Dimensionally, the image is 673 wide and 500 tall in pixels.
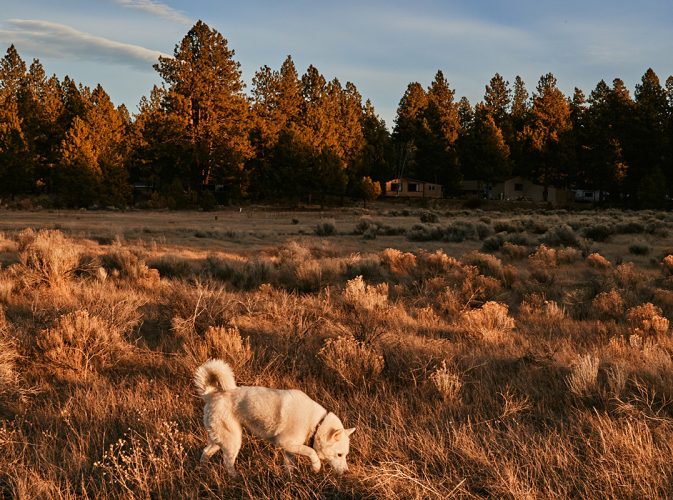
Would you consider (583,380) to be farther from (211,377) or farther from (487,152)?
(487,152)

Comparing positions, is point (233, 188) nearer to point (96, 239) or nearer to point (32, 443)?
point (96, 239)

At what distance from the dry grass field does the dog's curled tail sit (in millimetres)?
512

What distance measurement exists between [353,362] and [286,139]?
1847 inches

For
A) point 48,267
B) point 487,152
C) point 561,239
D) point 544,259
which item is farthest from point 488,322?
point 487,152

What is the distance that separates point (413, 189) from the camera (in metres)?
65.6

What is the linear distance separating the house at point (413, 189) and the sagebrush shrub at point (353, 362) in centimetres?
5897

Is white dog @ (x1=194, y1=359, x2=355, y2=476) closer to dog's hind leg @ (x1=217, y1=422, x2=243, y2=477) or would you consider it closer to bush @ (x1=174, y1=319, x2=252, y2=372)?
dog's hind leg @ (x1=217, y1=422, x2=243, y2=477)

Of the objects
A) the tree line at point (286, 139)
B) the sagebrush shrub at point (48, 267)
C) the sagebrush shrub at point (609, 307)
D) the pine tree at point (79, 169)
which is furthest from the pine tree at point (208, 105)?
the sagebrush shrub at point (609, 307)

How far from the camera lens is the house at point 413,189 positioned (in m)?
64.4

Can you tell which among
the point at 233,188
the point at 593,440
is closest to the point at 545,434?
the point at 593,440

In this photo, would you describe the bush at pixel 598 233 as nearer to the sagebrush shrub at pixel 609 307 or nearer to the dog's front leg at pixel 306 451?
the sagebrush shrub at pixel 609 307

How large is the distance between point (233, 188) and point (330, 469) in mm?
47199

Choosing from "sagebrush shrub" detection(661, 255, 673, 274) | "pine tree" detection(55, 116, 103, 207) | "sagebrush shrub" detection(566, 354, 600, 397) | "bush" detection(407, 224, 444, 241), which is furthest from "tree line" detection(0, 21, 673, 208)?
"sagebrush shrub" detection(566, 354, 600, 397)

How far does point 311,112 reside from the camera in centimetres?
5266
